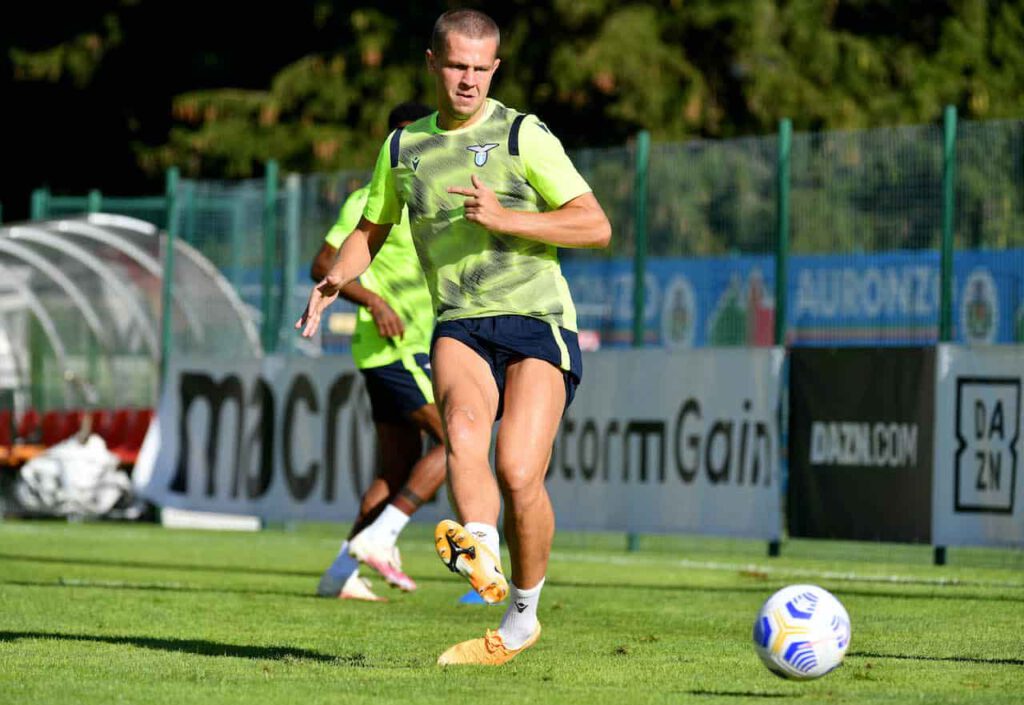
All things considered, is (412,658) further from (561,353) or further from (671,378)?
(671,378)

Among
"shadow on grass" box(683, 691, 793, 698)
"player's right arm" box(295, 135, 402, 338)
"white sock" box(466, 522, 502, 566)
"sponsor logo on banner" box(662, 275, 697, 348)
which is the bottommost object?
"shadow on grass" box(683, 691, 793, 698)

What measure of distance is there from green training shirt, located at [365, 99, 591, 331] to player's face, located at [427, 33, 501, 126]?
0.37 ft

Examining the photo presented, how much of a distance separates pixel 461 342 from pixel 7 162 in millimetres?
31458

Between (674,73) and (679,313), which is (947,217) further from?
(674,73)

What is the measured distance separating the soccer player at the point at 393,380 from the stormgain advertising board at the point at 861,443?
3674 millimetres

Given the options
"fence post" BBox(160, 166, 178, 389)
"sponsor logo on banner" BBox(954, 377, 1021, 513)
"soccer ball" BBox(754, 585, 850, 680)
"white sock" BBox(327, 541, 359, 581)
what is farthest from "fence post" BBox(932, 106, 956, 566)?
"fence post" BBox(160, 166, 178, 389)

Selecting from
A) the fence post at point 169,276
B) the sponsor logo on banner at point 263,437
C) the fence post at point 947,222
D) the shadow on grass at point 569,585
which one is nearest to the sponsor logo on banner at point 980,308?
the fence post at point 947,222

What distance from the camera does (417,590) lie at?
1041 cm

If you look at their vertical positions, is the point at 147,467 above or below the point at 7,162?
below

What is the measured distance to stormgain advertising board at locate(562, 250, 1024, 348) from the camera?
12422mm

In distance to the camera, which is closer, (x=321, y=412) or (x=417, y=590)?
(x=417, y=590)

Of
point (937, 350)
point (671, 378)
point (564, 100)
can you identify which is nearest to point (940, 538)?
point (937, 350)

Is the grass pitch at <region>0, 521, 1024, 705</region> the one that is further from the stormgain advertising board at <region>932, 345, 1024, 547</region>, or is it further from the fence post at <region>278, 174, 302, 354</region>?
the fence post at <region>278, 174, 302, 354</region>

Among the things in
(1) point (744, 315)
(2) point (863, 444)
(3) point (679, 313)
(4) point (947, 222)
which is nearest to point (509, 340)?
(2) point (863, 444)
